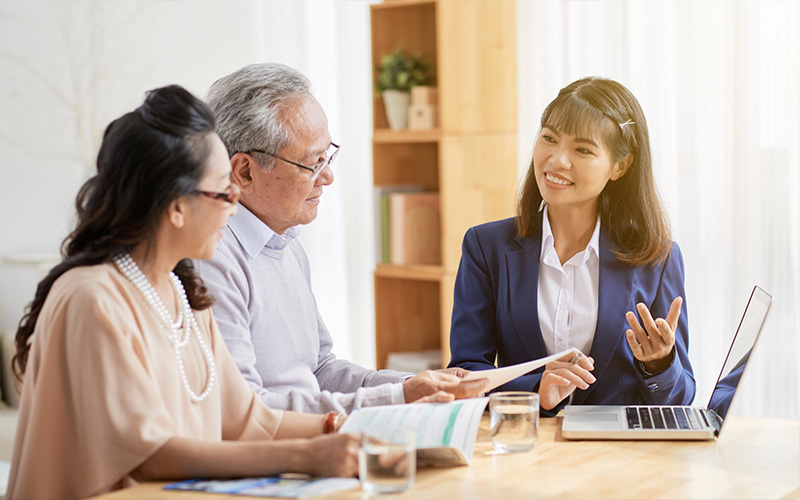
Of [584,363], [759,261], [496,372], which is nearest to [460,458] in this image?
[496,372]

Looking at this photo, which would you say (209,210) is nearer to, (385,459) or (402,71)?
(385,459)

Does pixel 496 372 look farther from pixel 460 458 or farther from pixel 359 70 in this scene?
pixel 359 70

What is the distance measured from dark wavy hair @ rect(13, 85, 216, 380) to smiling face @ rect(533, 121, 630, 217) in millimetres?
998

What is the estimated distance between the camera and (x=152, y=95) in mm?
1489

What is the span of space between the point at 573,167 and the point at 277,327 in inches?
32.5

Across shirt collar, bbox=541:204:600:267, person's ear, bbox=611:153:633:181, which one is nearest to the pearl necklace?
shirt collar, bbox=541:204:600:267

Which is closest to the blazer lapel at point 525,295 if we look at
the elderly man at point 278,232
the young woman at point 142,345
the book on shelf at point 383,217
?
the elderly man at point 278,232

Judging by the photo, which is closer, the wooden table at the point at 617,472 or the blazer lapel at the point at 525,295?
the wooden table at the point at 617,472

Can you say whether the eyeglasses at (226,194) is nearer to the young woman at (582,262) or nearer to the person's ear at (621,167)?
the young woman at (582,262)

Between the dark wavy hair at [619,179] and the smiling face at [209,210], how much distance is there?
101 centimetres

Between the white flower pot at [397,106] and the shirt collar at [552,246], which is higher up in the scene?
the white flower pot at [397,106]

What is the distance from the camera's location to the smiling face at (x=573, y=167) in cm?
218

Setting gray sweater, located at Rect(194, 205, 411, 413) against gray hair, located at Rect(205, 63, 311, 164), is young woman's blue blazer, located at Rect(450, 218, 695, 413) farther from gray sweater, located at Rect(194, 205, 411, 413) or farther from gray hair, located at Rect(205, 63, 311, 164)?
gray hair, located at Rect(205, 63, 311, 164)

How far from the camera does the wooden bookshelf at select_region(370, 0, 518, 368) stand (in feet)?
11.8
